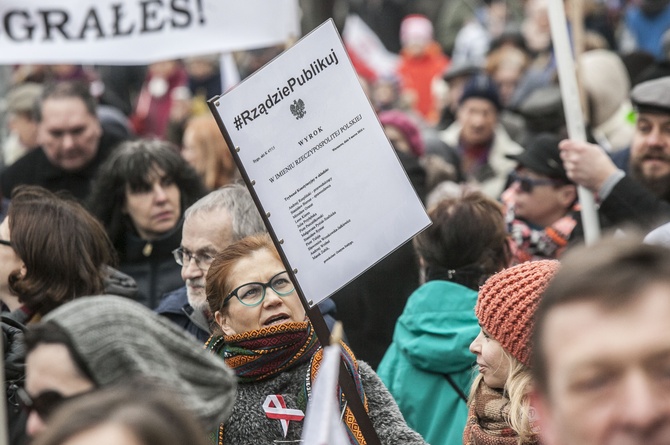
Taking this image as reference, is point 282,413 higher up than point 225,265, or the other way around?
point 225,265

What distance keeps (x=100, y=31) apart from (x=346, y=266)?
11.7 ft

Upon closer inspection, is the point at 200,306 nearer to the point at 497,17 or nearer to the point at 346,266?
the point at 346,266

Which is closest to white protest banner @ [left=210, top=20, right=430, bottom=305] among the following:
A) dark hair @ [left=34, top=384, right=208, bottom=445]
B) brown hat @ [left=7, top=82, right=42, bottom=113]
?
dark hair @ [left=34, top=384, right=208, bottom=445]

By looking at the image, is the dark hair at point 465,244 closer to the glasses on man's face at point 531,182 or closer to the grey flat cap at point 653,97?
the glasses on man's face at point 531,182

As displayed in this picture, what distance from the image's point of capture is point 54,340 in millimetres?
2473

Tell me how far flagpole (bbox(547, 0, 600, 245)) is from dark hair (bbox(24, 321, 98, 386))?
3192 mm

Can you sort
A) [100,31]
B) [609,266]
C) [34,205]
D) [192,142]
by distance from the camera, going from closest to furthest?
[609,266] → [34,205] → [100,31] → [192,142]

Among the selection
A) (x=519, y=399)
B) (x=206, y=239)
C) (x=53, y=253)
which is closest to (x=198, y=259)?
(x=206, y=239)

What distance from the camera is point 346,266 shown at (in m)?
3.76

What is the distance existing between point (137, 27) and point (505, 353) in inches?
149

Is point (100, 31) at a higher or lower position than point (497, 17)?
higher

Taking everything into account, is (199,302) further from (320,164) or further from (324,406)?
(324,406)

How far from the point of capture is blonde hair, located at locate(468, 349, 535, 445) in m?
3.60

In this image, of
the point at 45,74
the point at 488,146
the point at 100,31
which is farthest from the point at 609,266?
the point at 45,74
